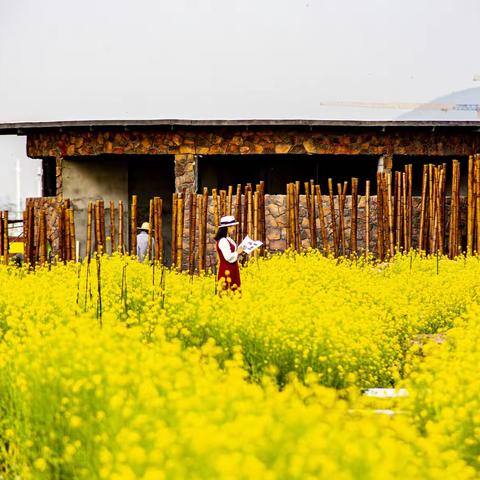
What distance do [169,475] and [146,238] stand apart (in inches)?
409

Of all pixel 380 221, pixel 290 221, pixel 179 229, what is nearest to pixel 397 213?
pixel 380 221

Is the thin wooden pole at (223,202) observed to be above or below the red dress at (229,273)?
above

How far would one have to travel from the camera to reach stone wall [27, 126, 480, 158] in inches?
627

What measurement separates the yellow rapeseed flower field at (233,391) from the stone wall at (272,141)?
6.87 metres

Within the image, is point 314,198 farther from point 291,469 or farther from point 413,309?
point 291,469

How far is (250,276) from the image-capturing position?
11.1 m

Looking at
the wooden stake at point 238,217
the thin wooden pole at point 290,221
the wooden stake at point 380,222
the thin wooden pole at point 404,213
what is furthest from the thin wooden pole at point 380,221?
the wooden stake at point 238,217

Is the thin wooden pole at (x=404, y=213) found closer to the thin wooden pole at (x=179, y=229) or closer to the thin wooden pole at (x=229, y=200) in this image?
the thin wooden pole at (x=229, y=200)

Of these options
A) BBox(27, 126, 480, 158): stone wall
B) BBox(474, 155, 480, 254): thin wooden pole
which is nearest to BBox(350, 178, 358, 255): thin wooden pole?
BBox(474, 155, 480, 254): thin wooden pole

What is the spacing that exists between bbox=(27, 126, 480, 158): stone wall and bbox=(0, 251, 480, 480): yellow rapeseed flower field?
6869mm

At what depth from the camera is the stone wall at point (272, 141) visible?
1594 centimetres

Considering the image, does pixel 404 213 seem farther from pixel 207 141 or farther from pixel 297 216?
pixel 207 141

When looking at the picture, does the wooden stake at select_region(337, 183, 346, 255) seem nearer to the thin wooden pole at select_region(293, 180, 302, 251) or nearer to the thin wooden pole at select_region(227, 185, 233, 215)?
the thin wooden pole at select_region(293, 180, 302, 251)

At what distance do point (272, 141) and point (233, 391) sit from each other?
12.7 m
